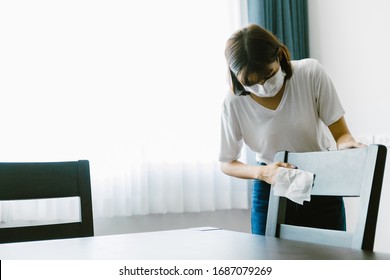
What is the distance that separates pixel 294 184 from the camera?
130 cm

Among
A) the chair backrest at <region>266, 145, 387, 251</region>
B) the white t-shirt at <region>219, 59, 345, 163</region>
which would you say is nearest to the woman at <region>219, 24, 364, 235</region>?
the white t-shirt at <region>219, 59, 345, 163</region>

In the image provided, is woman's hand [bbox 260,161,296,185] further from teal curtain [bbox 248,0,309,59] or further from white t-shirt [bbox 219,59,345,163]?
teal curtain [bbox 248,0,309,59]

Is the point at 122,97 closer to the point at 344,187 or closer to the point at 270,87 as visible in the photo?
the point at 270,87

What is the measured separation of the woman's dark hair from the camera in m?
1.55

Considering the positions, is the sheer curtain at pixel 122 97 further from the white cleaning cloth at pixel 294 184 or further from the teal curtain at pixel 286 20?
the white cleaning cloth at pixel 294 184

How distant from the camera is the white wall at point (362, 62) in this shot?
8.82 feet

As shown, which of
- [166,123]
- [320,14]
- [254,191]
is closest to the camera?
[254,191]

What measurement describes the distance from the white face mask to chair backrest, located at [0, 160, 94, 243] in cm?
58

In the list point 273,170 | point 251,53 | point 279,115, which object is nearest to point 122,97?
point 279,115

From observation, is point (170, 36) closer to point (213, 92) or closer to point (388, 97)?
point (213, 92)

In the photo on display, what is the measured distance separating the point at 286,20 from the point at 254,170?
1.70 m
